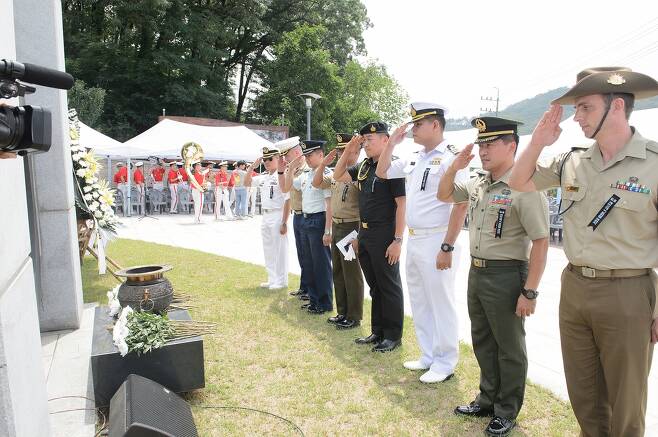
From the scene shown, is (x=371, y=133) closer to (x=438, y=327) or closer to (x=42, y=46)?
(x=438, y=327)

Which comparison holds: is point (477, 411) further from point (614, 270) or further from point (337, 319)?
point (337, 319)

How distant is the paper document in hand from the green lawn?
832mm

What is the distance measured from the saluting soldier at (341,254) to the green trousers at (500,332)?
2061 millimetres

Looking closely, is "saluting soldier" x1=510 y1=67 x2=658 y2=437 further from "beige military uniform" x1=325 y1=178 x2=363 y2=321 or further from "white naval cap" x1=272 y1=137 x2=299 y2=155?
"white naval cap" x1=272 y1=137 x2=299 y2=155

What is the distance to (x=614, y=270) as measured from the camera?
93.7 inches

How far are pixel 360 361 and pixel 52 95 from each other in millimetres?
3942

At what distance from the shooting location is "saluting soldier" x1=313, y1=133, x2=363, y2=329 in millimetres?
5273

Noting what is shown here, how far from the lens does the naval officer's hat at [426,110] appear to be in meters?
3.93

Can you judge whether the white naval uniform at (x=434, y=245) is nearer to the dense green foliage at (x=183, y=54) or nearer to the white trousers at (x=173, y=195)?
the white trousers at (x=173, y=195)

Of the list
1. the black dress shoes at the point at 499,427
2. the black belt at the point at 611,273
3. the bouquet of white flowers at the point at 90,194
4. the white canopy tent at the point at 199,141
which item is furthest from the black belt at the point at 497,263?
the white canopy tent at the point at 199,141

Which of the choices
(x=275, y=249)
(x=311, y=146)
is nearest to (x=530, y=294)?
(x=311, y=146)

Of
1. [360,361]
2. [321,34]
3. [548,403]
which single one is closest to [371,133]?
[360,361]

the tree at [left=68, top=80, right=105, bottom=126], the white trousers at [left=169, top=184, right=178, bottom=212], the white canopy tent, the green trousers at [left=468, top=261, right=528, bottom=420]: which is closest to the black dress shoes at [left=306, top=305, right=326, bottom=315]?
the green trousers at [left=468, top=261, right=528, bottom=420]

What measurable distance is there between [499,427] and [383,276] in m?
1.78
